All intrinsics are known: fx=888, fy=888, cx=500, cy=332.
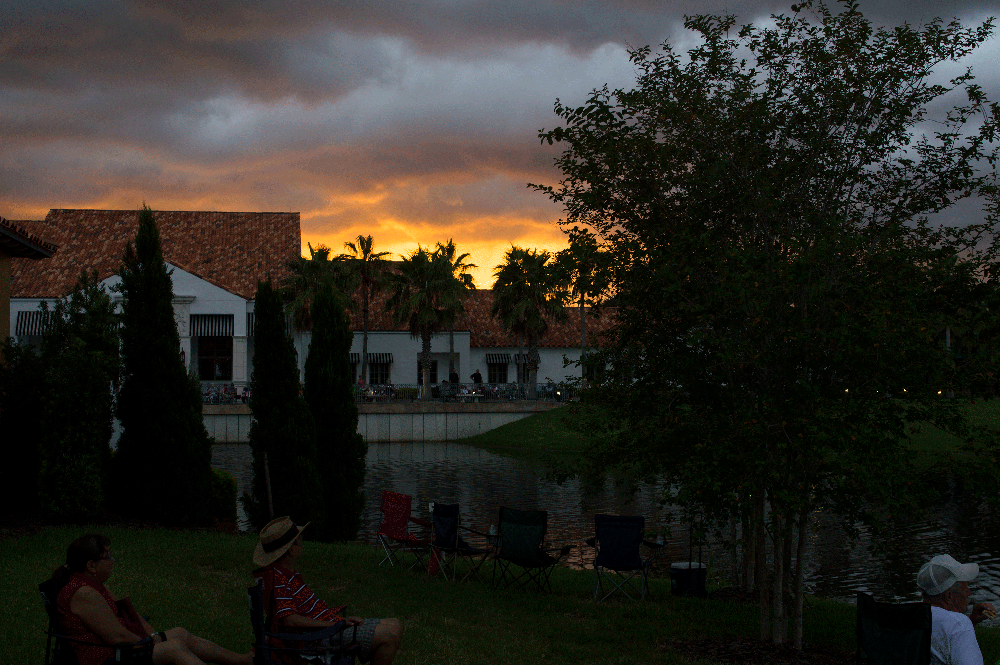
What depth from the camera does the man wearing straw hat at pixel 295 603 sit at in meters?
5.20

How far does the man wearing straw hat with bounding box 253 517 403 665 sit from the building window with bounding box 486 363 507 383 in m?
53.8

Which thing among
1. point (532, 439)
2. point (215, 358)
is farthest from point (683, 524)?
point (215, 358)

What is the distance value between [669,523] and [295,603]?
8.35 m

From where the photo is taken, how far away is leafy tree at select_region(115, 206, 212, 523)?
48.2 feet

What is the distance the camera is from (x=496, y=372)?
59.5m

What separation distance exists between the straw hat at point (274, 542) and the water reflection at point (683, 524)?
3859 millimetres

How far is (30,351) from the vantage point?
48.8 feet

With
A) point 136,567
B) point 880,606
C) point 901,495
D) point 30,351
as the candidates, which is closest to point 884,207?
point 901,495

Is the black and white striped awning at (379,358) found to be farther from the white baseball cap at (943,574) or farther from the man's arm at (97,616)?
the white baseball cap at (943,574)

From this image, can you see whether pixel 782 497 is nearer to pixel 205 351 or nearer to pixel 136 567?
pixel 136 567

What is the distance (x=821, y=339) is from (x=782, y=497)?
1.45 metres

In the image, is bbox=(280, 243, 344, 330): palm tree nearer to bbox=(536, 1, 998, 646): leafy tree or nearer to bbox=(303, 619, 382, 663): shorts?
bbox=(536, 1, 998, 646): leafy tree

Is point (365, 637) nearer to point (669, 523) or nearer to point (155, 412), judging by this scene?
point (669, 523)

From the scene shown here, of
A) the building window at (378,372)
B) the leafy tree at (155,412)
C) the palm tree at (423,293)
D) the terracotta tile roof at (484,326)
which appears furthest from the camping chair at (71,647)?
the building window at (378,372)
